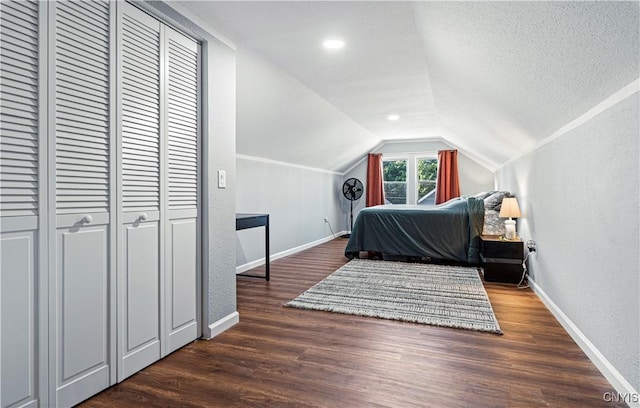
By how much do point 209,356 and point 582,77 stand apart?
2443mm

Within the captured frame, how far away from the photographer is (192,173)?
2277mm

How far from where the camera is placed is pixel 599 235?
1908 millimetres

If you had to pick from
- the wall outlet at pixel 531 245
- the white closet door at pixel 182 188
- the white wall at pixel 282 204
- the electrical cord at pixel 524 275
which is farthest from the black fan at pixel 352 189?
the white closet door at pixel 182 188

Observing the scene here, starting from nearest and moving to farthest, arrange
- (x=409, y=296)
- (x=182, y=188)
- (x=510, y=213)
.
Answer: (x=182, y=188) → (x=409, y=296) → (x=510, y=213)

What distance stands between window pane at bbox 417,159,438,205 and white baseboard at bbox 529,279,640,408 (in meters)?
5.13

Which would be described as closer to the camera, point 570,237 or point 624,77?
point 624,77

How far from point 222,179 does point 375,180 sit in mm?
5872

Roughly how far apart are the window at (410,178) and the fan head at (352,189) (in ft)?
2.69

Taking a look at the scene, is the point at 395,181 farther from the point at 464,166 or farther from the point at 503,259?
the point at 503,259

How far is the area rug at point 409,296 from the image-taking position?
2711 millimetres

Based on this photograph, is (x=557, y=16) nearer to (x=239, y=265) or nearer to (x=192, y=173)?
(x=192, y=173)

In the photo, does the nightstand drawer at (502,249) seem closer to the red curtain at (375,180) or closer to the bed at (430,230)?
the bed at (430,230)

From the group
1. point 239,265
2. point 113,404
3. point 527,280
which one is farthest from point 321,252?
point 113,404

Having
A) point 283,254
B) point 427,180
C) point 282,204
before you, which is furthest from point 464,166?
point 283,254
